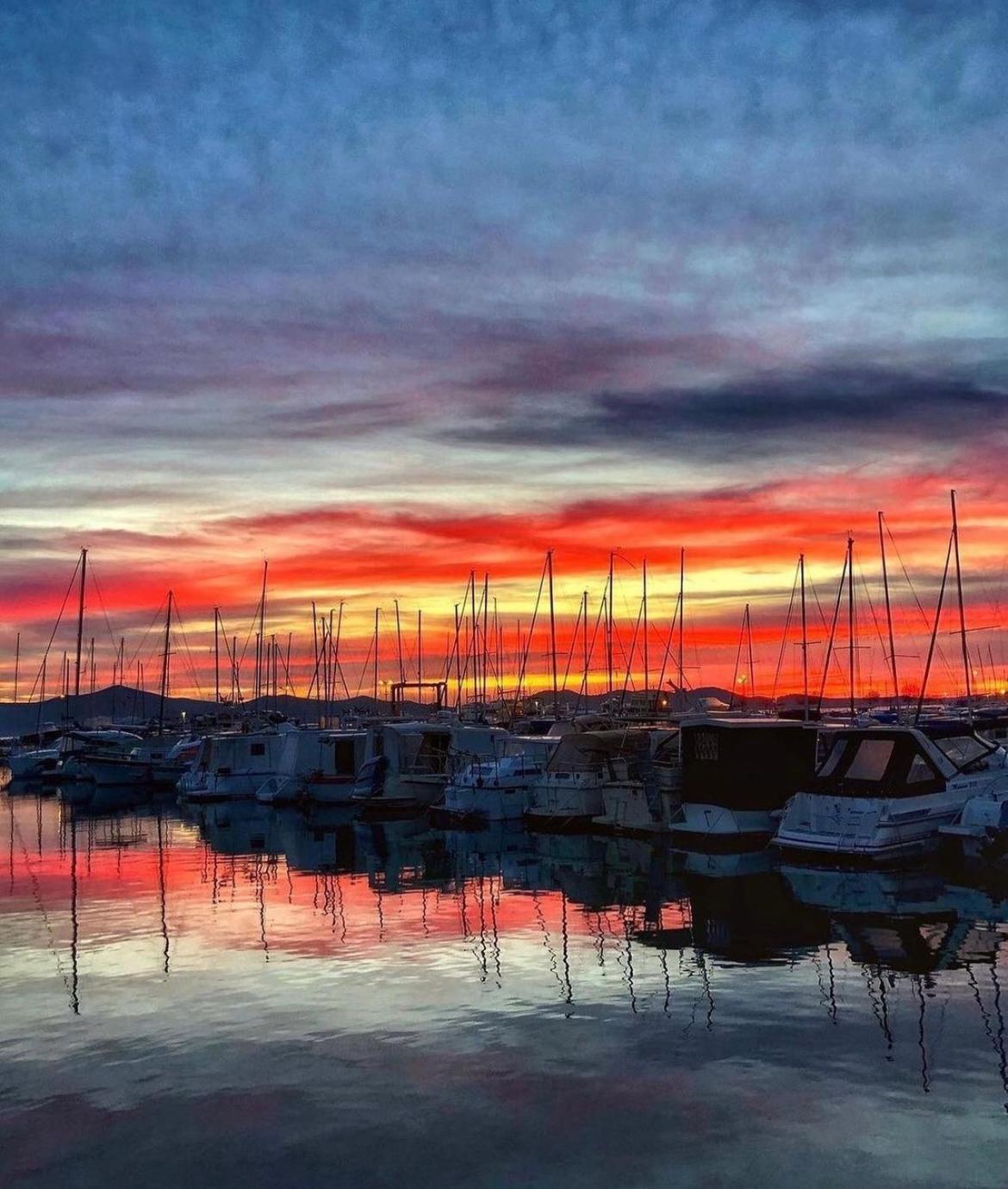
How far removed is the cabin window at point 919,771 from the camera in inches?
1284

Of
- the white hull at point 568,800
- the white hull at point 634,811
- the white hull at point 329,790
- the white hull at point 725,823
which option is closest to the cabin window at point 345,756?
the white hull at point 329,790

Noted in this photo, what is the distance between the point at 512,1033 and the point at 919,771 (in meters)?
20.5

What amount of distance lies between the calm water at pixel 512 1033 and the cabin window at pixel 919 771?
3.79m

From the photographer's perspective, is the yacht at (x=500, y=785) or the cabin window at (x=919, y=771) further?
the yacht at (x=500, y=785)

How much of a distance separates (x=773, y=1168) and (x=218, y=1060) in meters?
7.16

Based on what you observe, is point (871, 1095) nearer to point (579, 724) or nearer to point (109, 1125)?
point (109, 1125)

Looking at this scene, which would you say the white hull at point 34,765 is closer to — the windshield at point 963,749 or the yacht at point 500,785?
the yacht at point 500,785

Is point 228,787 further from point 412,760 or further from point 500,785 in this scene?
point 500,785

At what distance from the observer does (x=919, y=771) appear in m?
32.9

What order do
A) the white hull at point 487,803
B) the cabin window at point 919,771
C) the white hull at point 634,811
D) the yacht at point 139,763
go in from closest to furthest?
1. the cabin window at point 919,771
2. the white hull at point 634,811
3. the white hull at point 487,803
4. the yacht at point 139,763

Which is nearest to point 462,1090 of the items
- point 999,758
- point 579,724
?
point 999,758

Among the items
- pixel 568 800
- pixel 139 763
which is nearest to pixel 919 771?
pixel 568 800

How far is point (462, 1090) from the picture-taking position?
44.4 ft

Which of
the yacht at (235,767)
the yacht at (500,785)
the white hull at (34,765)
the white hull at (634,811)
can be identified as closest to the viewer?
the white hull at (634,811)
